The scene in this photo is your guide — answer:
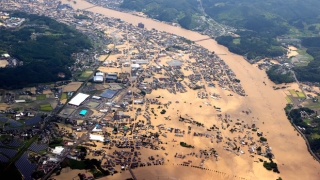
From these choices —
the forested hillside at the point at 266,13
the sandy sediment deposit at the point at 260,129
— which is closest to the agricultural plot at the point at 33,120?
the sandy sediment deposit at the point at 260,129

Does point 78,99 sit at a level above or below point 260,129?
below

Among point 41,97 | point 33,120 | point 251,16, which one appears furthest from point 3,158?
point 251,16

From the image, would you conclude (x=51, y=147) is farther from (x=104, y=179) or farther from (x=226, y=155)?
(x=226, y=155)

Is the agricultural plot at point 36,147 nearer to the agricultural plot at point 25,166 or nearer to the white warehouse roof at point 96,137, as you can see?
the agricultural plot at point 25,166

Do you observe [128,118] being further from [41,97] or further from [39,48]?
[39,48]

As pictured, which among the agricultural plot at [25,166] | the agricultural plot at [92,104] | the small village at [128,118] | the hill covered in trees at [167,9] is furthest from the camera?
the hill covered in trees at [167,9]
